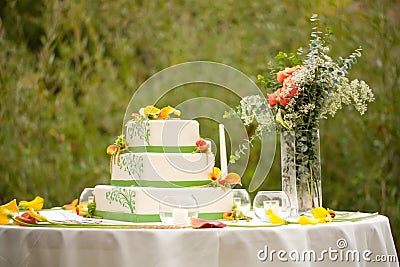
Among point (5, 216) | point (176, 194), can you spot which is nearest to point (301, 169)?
point (176, 194)

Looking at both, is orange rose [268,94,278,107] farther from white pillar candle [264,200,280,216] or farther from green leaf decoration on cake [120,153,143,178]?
green leaf decoration on cake [120,153,143,178]

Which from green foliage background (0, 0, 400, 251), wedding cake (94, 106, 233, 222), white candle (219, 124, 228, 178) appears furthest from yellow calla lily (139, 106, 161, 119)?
green foliage background (0, 0, 400, 251)

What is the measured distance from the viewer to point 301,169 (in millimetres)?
2713

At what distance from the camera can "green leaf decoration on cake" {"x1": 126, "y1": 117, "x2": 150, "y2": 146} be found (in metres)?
2.80

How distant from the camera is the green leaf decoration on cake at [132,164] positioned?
8.97ft

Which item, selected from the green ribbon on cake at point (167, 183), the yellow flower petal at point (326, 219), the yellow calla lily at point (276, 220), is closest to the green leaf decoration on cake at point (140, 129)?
the green ribbon on cake at point (167, 183)

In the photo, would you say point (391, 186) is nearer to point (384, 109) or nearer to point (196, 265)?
point (384, 109)

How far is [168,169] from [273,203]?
1.48 ft

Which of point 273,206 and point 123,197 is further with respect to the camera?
point 123,197

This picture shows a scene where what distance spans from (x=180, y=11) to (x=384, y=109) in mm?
1779

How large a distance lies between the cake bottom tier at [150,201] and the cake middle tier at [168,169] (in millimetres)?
53

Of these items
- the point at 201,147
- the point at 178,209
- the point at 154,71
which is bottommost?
the point at 178,209

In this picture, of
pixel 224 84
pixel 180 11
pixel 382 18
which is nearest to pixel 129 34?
pixel 180 11

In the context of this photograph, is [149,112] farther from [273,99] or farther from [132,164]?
[273,99]
